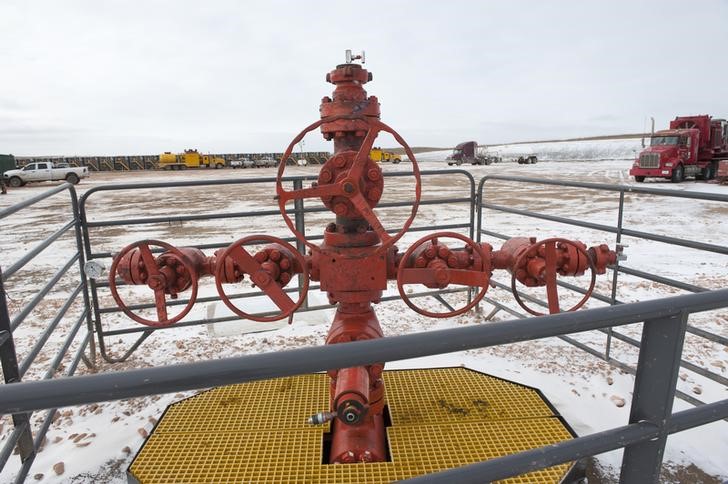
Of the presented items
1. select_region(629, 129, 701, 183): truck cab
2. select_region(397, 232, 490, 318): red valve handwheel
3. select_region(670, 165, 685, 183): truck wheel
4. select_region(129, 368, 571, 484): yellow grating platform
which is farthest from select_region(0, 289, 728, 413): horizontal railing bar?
select_region(670, 165, 685, 183): truck wheel

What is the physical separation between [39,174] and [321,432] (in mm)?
28984

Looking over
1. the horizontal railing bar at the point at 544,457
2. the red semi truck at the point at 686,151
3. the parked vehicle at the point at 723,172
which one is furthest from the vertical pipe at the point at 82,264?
the parked vehicle at the point at 723,172

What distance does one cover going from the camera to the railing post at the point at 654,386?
1.10 meters

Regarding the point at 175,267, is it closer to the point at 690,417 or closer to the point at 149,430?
the point at 149,430

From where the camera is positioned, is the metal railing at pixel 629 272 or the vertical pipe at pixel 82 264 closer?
the metal railing at pixel 629 272

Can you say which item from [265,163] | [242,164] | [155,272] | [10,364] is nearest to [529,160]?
[265,163]

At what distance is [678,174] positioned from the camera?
61.5 ft

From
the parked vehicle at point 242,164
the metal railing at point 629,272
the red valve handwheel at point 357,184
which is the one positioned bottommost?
the metal railing at point 629,272

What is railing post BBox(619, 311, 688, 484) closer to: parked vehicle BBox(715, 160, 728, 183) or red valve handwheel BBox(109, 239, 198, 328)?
red valve handwheel BBox(109, 239, 198, 328)

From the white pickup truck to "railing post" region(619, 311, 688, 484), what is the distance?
28.2m

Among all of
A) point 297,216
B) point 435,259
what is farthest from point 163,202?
point 435,259

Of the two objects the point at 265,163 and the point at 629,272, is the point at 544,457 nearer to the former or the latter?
the point at 629,272

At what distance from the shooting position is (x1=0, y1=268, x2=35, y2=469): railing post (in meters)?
2.26

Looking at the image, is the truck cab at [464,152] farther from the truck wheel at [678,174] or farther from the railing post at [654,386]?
the railing post at [654,386]
